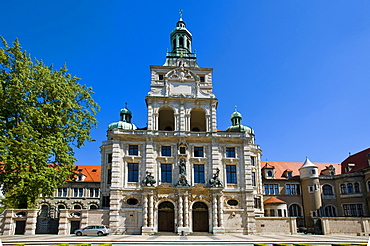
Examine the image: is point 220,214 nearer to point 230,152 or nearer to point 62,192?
point 230,152

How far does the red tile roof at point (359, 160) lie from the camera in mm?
53256

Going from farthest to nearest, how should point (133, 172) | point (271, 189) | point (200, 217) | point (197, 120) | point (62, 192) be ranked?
point (62, 192) → point (271, 189) → point (197, 120) → point (133, 172) → point (200, 217)

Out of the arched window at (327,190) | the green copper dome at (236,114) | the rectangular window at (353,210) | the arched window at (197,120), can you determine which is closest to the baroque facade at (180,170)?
the arched window at (197,120)

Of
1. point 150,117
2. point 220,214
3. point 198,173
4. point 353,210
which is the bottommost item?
point 220,214

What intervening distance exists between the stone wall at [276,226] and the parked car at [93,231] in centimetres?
1889

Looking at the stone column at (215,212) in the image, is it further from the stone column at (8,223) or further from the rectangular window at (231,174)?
the stone column at (8,223)

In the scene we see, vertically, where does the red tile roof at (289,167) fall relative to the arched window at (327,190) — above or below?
above

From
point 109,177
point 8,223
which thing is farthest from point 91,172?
point 8,223

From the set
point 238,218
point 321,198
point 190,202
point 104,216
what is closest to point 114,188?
point 104,216

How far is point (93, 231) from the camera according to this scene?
115 feet

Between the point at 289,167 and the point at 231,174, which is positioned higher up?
the point at 289,167

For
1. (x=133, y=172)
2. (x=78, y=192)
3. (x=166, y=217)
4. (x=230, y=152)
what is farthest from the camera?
(x=78, y=192)

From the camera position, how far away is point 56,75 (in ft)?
119

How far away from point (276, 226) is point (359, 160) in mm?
25876
